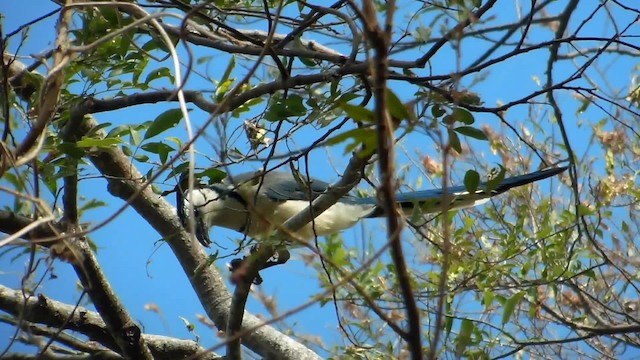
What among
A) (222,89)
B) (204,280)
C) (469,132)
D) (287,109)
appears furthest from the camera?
(204,280)

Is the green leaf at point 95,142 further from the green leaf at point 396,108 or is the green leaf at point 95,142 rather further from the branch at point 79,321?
the green leaf at point 396,108

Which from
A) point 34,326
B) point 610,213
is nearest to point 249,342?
point 34,326

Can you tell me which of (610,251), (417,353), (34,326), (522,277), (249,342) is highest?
(610,251)

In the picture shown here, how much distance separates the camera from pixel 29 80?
4.67 feet

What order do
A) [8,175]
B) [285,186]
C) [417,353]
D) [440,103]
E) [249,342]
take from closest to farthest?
[417,353]
[440,103]
[8,175]
[249,342]
[285,186]

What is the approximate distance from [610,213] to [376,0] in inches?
36.7

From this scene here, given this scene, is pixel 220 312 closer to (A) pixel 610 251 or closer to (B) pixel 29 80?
(B) pixel 29 80

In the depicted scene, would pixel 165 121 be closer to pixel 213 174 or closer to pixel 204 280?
pixel 213 174

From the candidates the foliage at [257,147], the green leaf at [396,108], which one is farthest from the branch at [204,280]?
the green leaf at [396,108]

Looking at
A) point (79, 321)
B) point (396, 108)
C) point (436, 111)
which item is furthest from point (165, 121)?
point (79, 321)

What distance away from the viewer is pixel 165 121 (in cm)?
129

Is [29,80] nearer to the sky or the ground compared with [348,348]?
nearer to the sky

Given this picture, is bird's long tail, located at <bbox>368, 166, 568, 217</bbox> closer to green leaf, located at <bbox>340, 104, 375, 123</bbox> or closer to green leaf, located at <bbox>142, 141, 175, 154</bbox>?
green leaf, located at <bbox>142, 141, 175, 154</bbox>

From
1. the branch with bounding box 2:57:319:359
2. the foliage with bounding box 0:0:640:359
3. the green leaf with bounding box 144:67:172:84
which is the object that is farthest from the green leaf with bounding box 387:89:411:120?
the branch with bounding box 2:57:319:359
